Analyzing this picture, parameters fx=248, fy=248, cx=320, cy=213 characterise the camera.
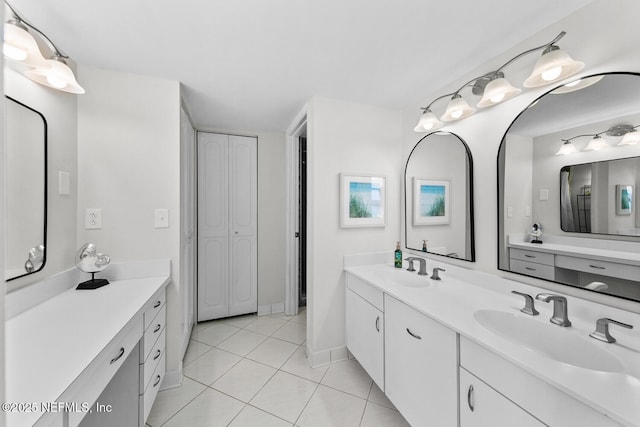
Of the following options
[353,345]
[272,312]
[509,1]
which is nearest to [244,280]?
[272,312]

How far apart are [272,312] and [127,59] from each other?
9.13 feet

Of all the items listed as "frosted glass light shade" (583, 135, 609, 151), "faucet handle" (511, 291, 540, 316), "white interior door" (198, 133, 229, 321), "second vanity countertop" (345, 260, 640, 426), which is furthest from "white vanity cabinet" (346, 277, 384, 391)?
"white interior door" (198, 133, 229, 321)

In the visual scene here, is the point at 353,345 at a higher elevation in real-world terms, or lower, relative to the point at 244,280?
lower

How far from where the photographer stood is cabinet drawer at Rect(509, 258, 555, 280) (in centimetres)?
128

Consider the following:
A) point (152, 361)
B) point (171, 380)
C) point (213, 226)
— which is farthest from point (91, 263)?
point (213, 226)

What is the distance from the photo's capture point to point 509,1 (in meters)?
1.15

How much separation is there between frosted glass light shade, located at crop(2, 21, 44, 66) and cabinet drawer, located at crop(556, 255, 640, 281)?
8.78 feet

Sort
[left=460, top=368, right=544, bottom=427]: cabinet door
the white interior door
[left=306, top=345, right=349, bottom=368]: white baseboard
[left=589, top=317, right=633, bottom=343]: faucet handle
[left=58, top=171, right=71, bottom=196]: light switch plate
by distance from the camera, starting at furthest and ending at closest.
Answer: the white interior door
[left=306, top=345, right=349, bottom=368]: white baseboard
[left=58, top=171, right=71, bottom=196]: light switch plate
[left=589, top=317, right=633, bottom=343]: faucet handle
[left=460, top=368, right=544, bottom=427]: cabinet door

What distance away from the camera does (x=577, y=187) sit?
121 cm

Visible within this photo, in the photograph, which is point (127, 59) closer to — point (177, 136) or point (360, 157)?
point (177, 136)

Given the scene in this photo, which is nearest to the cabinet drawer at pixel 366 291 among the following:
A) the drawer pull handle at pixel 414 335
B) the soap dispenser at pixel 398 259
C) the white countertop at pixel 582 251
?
the drawer pull handle at pixel 414 335

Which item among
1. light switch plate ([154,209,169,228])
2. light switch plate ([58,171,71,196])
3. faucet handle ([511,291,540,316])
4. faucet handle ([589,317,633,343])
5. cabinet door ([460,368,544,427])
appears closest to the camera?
cabinet door ([460,368,544,427])

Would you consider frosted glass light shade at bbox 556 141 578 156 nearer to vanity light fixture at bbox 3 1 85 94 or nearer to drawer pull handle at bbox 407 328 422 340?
drawer pull handle at bbox 407 328 422 340

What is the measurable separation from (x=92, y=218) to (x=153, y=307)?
75 centimetres
